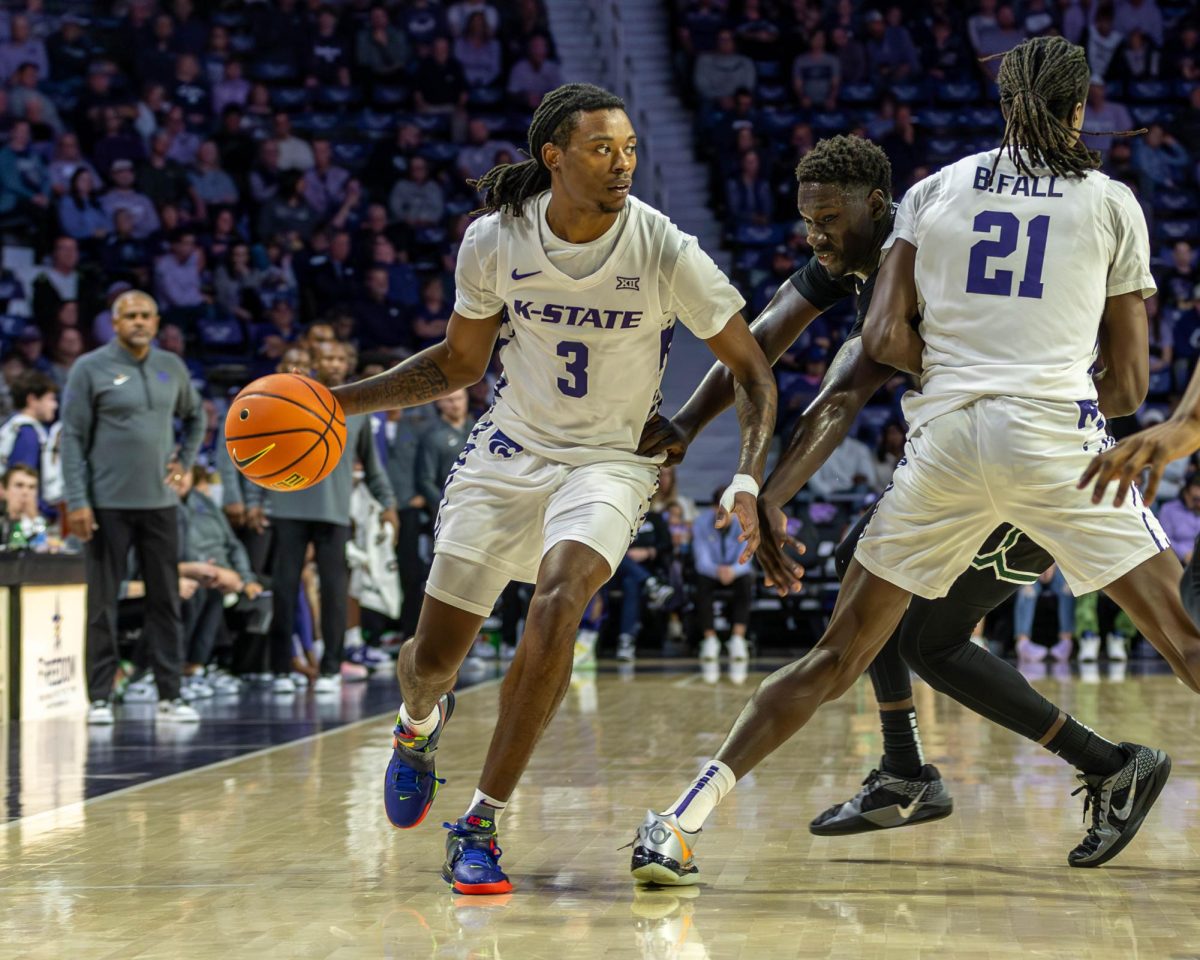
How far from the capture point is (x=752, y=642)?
1297 centimetres

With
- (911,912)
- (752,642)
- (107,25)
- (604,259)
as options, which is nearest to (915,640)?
(911,912)

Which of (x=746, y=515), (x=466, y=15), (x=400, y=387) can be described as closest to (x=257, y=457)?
(x=400, y=387)

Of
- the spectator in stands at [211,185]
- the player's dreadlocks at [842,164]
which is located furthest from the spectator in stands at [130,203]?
the player's dreadlocks at [842,164]

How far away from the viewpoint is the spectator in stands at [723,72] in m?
17.8

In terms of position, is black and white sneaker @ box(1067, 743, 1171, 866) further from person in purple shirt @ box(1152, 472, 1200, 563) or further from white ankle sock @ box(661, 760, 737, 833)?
person in purple shirt @ box(1152, 472, 1200, 563)

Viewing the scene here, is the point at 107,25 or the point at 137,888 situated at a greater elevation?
the point at 107,25

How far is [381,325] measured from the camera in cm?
1533

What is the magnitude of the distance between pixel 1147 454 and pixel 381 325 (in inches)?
502

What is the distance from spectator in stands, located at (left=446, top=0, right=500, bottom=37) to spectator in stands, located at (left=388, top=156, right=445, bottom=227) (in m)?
2.59

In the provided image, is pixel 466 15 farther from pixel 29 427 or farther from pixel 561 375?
pixel 561 375

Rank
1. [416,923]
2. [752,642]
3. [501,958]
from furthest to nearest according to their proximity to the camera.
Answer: [752,642] < [416,923] < [501,958]

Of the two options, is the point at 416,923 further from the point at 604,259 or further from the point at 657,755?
the point at 657,755

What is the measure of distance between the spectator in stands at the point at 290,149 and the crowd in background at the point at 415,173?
31 millimetres

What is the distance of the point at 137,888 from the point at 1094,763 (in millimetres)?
2306
